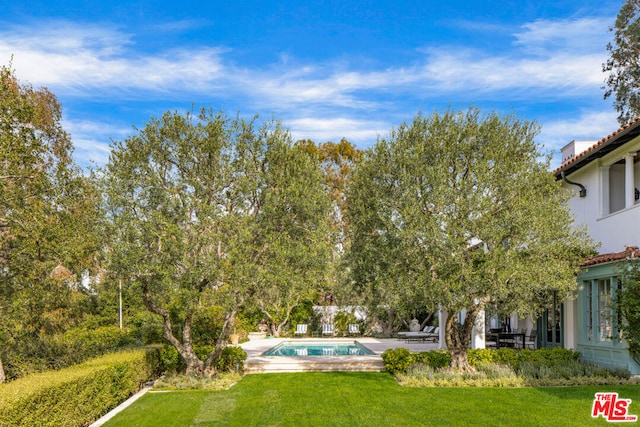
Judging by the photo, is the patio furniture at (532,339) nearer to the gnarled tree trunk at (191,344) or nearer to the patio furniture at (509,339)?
the patio furniture at (509,339)

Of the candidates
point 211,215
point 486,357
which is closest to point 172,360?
point 211,215

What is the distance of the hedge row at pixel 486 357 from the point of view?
1512 cm

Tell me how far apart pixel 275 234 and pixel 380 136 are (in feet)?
13.2

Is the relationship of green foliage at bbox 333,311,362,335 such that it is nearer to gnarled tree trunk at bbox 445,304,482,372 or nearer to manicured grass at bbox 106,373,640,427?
gnarled tree trunk at bbox 445,304,482,372

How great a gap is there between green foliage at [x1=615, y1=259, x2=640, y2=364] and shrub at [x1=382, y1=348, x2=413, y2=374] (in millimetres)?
5637

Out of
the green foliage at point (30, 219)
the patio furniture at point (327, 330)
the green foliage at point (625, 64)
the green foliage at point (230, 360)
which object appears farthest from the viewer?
the patio furniture at point (327, 330)

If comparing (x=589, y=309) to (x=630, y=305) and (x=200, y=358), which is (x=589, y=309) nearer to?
(x=630, y=305)

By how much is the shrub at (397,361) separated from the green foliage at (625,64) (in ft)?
69.3

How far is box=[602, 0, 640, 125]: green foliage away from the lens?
28.7 m

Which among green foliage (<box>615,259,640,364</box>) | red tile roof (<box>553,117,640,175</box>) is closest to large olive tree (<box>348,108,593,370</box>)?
green foliage (<box>615,259,640,364</box>)

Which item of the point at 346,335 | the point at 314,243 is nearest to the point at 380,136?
the point at 314,243

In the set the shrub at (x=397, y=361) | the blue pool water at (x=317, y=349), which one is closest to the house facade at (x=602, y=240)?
the shrub at (x=397, y=361)

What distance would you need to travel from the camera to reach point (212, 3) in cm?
1817

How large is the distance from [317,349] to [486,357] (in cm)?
1172
